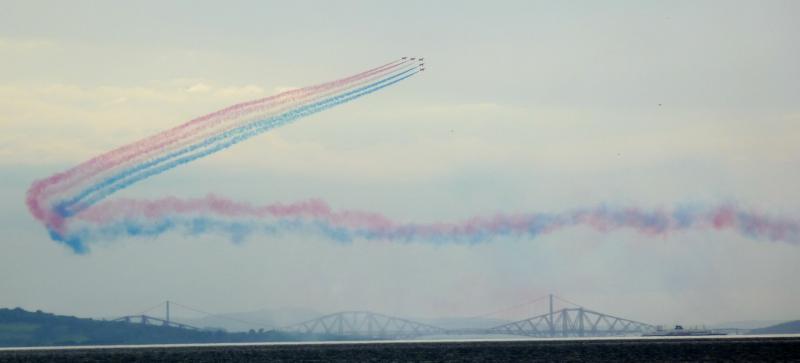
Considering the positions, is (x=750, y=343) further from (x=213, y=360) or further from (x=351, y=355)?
(x=213, y=360)

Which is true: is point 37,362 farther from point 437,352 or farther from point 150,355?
point 437,352

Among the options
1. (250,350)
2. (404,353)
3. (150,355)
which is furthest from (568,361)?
(150,355)

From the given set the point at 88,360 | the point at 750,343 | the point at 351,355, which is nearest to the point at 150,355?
the point at 88,360

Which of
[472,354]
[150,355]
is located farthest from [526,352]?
[150,355]

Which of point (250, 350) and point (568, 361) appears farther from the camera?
point (250, 350)

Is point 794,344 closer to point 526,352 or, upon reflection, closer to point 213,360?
point 526,352
